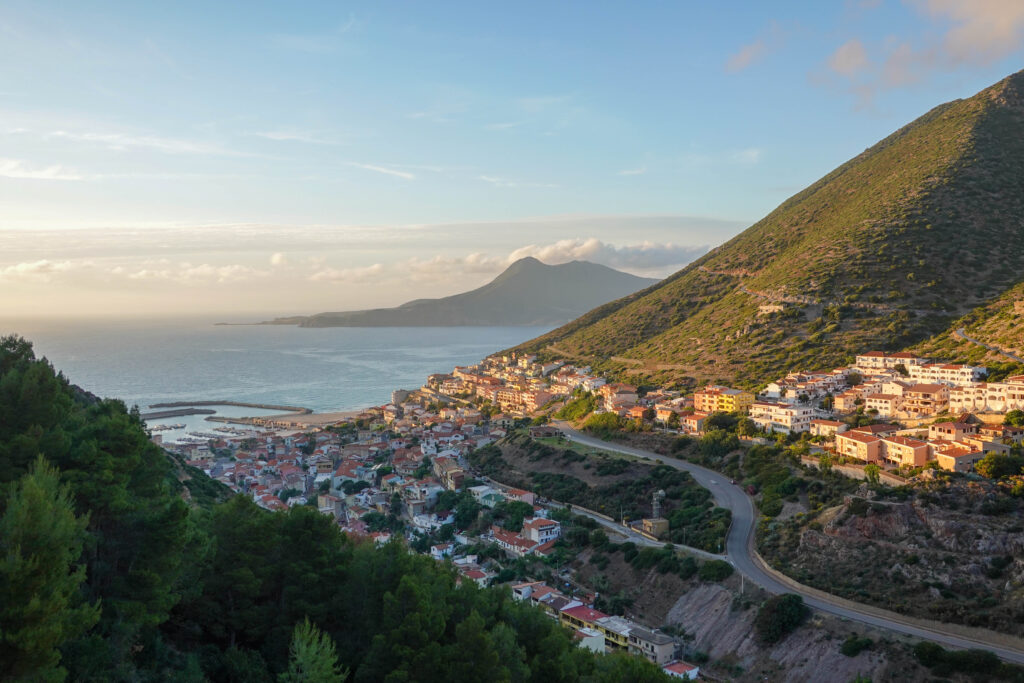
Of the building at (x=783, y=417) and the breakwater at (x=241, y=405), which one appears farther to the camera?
the breakwater at (x=241, y=405)

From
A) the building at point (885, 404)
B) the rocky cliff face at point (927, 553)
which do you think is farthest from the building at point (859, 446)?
the building at point (885, 404)

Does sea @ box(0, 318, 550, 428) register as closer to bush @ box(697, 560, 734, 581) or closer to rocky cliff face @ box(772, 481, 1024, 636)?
bush @ box(697, 560, 734, 581)

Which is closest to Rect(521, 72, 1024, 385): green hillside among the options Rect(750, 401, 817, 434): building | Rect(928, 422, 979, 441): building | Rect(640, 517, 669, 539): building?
Rect(750, 401, 817, 434): building

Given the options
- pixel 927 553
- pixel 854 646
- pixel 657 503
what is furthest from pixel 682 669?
pixel 657 503

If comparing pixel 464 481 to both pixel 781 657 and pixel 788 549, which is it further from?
pixel 781 657

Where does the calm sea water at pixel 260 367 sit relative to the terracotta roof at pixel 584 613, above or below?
above

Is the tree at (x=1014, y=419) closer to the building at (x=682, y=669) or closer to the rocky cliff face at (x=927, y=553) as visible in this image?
the rocky cliff face at (x=927, y=553)

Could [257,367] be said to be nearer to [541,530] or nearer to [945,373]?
[541,530]
